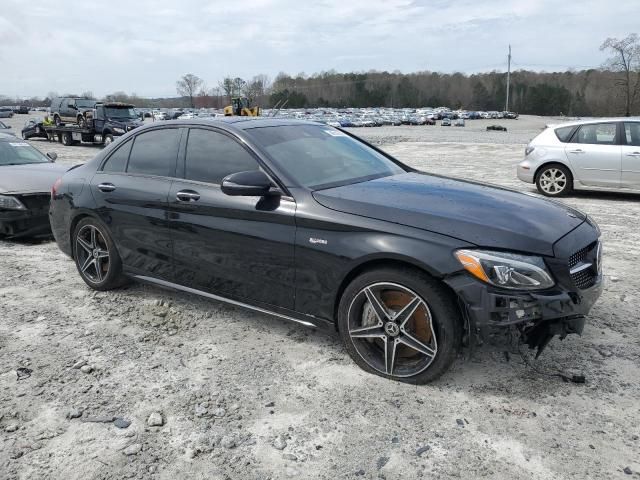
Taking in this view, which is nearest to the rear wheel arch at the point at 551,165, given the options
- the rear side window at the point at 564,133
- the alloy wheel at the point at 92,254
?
the rear side window at the point at 564,133

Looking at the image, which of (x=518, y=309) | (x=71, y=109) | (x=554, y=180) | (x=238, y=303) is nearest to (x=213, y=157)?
(x=238, y=303)

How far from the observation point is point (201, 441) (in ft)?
8.98

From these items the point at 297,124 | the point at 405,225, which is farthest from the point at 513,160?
the point at 405,225

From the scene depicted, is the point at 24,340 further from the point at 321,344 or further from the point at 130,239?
the point at 321,344

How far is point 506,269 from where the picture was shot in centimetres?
287

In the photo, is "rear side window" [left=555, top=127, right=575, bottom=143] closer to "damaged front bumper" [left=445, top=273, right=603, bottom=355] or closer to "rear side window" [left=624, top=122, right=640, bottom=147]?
"rear side window" [left=624, top=122, right=640, bottom=147]

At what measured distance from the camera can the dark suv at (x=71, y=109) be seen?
2318 centimetres

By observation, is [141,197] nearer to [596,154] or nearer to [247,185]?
[247,185]

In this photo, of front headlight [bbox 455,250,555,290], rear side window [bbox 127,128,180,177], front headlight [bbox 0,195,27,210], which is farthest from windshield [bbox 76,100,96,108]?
front headlight [bbox 455,250,555,290]

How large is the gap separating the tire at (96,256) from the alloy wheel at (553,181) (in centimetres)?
805

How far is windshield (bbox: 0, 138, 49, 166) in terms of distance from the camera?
25.3 feet

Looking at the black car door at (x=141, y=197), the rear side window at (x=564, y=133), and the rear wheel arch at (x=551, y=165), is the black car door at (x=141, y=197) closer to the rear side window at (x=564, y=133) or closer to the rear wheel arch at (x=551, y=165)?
the rear wheel arch at (x=551, y=165)

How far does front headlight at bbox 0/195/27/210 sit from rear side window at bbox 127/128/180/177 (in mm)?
2887

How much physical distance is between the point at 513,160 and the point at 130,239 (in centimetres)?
1505
